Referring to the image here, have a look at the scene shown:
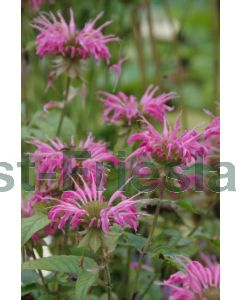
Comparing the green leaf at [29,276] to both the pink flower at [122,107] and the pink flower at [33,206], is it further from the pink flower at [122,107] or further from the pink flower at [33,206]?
the pink flower at [122,107]

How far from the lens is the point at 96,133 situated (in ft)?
4.86

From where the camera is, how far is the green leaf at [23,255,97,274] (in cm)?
73

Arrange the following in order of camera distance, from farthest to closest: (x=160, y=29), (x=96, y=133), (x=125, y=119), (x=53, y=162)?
(x=160, y=29) → (x=96, y=133) → (x=125, y=119) → (x=53, y=162)

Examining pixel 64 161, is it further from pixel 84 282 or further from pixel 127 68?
pixel 127 68

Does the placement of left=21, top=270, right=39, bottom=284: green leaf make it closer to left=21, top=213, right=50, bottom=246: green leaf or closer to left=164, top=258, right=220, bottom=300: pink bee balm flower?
left=21, top=213, right=50, bottom=246: green leaf

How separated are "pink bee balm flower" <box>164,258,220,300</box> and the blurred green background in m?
0.31

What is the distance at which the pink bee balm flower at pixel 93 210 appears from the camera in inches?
27.5

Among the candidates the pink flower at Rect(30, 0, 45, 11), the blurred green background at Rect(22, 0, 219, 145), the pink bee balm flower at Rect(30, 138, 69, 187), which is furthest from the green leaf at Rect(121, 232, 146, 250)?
the pink flower at Rect(30, 0, 45, 11)

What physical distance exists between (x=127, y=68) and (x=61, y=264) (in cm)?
260

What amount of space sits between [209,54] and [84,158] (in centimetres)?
274

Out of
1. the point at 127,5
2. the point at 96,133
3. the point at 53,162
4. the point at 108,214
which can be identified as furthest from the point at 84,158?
the point at 127,5

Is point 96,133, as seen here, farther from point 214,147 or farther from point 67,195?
point 67,195

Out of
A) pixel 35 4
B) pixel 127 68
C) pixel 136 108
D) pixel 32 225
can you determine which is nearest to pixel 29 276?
pixel 32 225

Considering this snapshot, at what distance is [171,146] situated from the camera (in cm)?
77
